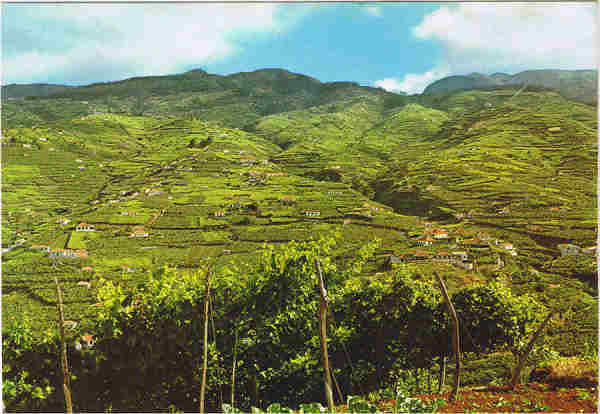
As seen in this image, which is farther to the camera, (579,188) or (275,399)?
(579,188)

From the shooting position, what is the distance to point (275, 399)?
619 centimetres

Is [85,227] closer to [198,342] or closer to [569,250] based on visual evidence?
[198,342]

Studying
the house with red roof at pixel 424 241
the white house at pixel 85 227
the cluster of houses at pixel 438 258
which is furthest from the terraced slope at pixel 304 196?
the house with red roof at pixel 424 241

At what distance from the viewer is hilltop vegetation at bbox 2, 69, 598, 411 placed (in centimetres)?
562

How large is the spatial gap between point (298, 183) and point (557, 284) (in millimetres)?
30344

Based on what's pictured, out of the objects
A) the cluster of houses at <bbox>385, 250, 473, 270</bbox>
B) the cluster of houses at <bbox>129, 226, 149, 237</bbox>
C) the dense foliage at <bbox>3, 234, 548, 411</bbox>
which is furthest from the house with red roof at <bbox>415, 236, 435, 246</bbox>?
the cluster of houses at <bbox>129, 226, 149, 237</bbox>

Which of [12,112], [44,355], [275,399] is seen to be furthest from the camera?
[12,112]

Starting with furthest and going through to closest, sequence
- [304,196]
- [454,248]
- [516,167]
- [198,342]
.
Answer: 1. [516,167]
2. [304,196]
3. [454,248]
4. [198,342]

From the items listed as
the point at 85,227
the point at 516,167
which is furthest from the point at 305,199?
the point at 516,167

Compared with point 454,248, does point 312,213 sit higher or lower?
higher

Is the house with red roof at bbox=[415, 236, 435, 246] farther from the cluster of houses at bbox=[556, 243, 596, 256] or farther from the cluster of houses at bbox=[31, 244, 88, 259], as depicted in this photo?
the cluster of houses at bbox=[31, 244, 88, 259]

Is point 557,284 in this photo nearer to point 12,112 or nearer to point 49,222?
point 49,222

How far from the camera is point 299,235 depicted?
25547mm

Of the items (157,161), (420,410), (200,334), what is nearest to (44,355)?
(200,334)
